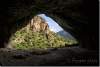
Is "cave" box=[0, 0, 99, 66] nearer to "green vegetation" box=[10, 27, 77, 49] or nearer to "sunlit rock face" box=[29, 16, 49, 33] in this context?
"green vegetation" box=[10, 27, 77, 49]

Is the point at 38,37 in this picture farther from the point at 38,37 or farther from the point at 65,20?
the point at 65,20

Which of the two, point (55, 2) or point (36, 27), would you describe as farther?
point (36, 27)

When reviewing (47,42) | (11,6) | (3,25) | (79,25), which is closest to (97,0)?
(79,25)

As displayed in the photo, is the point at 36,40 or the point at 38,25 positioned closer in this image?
the point at 36,40

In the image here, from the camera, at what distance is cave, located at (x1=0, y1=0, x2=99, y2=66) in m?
10.3

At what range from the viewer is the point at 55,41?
3819 centimetres

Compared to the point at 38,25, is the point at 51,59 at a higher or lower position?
lower

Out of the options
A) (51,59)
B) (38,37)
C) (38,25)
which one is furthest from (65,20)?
(38,25)

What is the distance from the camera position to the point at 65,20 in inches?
659

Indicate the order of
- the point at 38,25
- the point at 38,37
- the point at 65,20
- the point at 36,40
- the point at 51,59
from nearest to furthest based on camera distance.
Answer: the point at 51,59
the point at 65,20
the point at 36,40
the point at 38,37
the point at 38,25

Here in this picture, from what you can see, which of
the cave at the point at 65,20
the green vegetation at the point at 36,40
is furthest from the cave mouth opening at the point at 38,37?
the cave at the point at 65,20

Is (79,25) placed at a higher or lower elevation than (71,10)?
lower

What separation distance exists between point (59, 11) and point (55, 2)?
76.0 inches

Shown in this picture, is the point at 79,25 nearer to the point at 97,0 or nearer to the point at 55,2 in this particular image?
the point at 55,2
